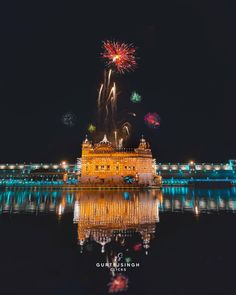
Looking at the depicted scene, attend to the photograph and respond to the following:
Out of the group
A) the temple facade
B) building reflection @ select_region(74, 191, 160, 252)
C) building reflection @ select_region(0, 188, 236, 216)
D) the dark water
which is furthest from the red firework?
the temple facade

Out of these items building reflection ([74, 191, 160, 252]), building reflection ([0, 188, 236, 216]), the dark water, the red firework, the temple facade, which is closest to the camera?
the red firework

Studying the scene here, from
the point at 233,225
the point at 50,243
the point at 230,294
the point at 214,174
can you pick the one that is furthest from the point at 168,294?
the point at 214,174

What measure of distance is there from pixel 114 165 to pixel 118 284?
172ft

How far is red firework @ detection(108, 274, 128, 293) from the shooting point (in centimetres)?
865

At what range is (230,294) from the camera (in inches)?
326

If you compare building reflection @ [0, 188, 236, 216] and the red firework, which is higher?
building reflection @ [0, 188, 236, 216]

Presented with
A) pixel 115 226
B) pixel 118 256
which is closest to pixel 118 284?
pixel 118 256

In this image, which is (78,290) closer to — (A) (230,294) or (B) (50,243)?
(A) (230,294)

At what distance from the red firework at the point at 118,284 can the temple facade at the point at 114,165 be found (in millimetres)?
50380

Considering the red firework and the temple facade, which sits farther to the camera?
the temple facade

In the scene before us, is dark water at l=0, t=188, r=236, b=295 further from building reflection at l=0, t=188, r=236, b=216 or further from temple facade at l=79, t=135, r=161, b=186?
temple facade at l=79, t=135, r=161, b=186

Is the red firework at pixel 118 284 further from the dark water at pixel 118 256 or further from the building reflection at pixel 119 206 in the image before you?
the building reflection at pixel 119 206

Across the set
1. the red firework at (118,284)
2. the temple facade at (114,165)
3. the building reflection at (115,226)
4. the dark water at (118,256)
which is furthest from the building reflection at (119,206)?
the temple facade at (114,165)

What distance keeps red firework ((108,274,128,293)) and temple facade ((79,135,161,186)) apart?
5038cm
